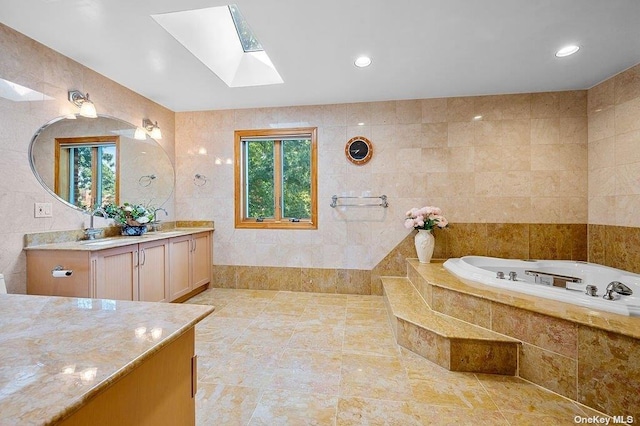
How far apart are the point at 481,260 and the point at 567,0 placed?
7.50 ft

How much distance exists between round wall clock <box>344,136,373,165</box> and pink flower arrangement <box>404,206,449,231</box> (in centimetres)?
89

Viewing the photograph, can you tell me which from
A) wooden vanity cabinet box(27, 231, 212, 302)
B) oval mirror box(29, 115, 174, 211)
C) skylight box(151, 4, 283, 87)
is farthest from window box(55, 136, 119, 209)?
skylight box(151, 4, 283, 87)

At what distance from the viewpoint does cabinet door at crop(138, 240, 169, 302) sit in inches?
101

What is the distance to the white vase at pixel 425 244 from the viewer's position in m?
3.12

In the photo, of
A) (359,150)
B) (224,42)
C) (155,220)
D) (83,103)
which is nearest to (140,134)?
(83,103)

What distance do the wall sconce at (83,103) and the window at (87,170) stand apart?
22cm

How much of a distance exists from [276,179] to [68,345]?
3.13 metres

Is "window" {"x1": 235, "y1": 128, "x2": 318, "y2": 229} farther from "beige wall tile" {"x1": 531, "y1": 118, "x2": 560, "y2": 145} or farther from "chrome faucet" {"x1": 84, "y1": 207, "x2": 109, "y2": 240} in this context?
"beige wall tile" {"x1": 531, "y1": 118, "x2": 560, "y2": 145}

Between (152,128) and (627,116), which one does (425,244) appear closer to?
(627,116)

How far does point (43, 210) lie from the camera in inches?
87.1

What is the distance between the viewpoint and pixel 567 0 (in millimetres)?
1759

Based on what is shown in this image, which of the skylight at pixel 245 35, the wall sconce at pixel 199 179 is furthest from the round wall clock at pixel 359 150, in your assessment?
the wall sconce at pixel 199 179

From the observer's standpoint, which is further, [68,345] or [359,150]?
[359,150]

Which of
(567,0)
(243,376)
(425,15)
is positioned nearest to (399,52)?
(425,15)
